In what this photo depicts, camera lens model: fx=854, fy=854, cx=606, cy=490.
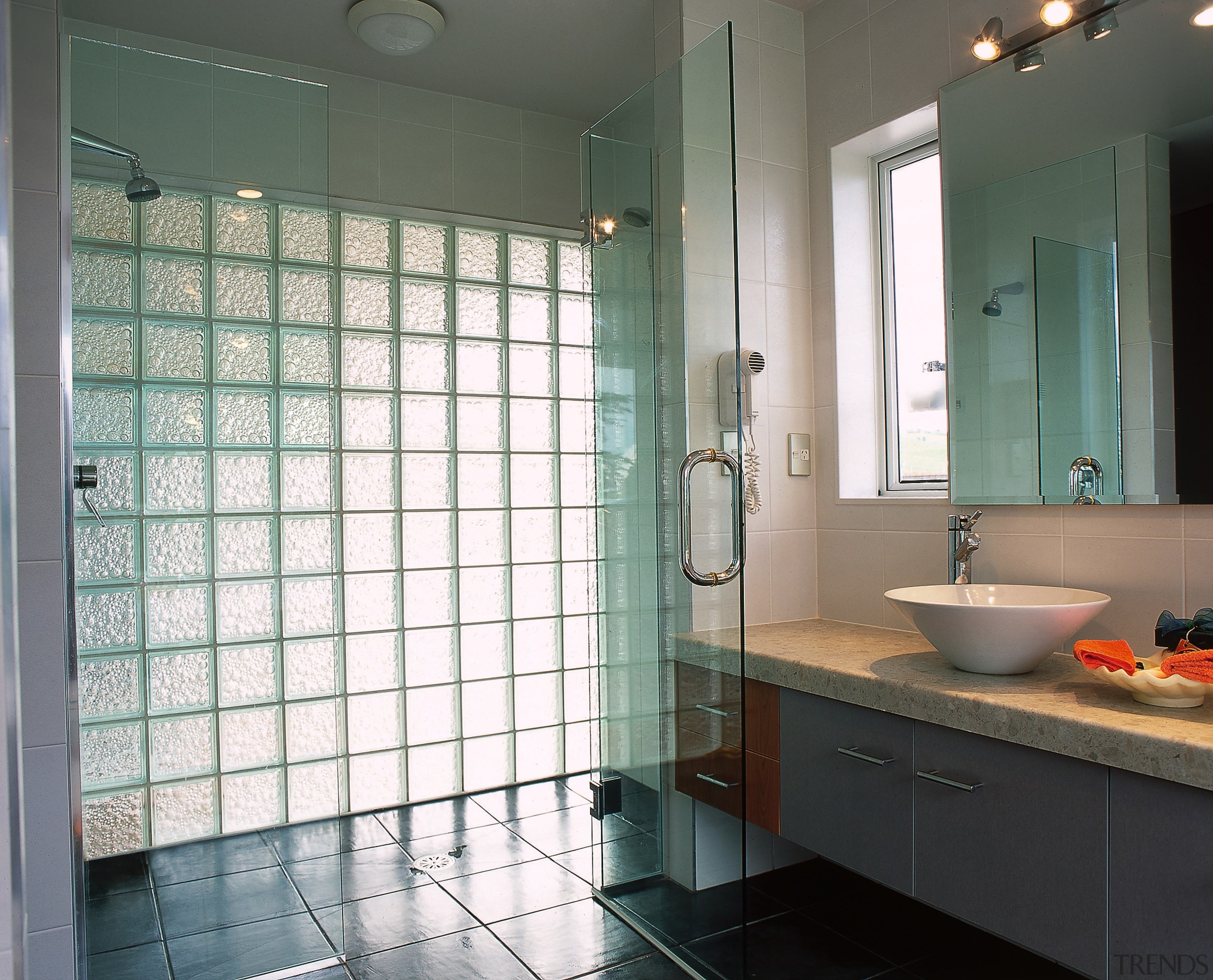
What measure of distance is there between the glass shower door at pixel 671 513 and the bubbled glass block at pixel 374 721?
1012mm

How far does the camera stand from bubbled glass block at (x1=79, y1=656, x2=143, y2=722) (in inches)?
73.5

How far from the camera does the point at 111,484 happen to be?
190 centimetres

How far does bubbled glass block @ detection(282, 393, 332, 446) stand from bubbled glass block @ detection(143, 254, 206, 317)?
29cm

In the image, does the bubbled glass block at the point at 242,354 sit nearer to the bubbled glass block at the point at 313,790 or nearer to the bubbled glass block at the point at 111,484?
the bubbled glass block at the point at 111,484

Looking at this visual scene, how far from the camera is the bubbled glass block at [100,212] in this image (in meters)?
1.89

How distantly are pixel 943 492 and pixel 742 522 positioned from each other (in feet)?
3.05

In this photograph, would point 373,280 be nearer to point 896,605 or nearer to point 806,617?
point 806,617

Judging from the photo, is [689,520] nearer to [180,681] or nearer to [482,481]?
[180,681]

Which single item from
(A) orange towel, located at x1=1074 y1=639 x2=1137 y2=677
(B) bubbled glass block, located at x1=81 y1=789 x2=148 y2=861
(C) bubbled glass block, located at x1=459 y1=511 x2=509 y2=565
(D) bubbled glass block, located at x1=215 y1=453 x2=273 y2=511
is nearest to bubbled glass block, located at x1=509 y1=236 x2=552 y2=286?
(C) bubbled glass block, located at x1=459 y1=511 x2=509 y2=565

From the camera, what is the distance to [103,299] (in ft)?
6.30

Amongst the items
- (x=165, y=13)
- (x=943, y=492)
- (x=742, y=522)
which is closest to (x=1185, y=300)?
(x=943, y=492)

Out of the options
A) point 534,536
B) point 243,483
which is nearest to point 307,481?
point 243,483

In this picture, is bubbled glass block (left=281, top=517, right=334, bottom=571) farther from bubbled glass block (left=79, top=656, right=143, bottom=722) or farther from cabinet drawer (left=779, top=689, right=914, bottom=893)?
cabinet drawer (left=779, top=689, right=914, bottom=893)

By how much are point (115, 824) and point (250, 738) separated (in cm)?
32
